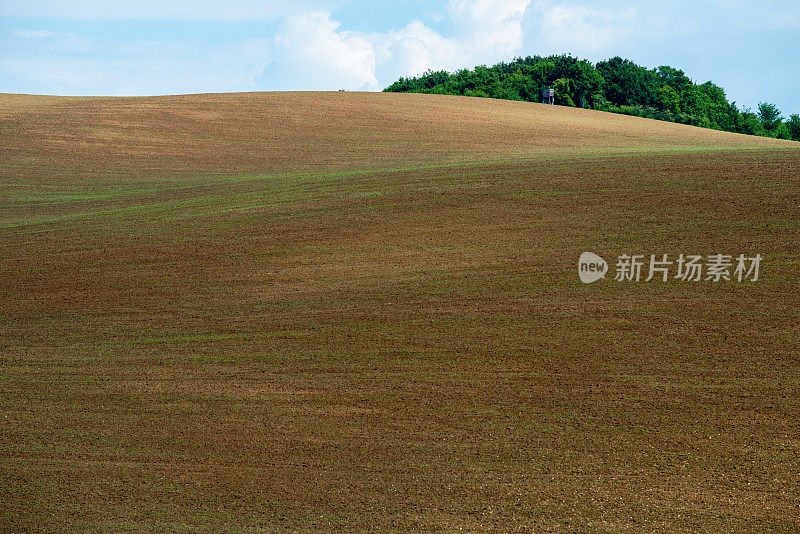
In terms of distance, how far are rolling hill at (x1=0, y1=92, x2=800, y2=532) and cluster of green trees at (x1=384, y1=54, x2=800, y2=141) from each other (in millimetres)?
45107

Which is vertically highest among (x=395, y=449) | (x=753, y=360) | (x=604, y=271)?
(x=604, y=271)

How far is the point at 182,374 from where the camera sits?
476 inches

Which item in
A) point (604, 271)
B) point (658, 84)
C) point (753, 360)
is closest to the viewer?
point (753, 360)

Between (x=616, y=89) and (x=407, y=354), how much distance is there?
61295 mm

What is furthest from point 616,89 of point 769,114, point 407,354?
point 407,354

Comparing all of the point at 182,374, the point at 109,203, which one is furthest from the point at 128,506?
the point at 109,203

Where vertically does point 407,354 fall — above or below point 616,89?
below

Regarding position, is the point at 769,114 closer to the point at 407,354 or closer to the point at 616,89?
the point at 616,89

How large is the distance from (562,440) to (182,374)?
6.04 meters

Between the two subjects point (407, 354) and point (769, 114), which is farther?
point (769, 114)

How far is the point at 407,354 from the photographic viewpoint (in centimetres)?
1229

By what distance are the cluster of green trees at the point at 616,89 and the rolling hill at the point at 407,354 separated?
45.1m

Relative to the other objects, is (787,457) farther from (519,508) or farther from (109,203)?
(109,203)

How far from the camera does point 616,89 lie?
2670 inches
